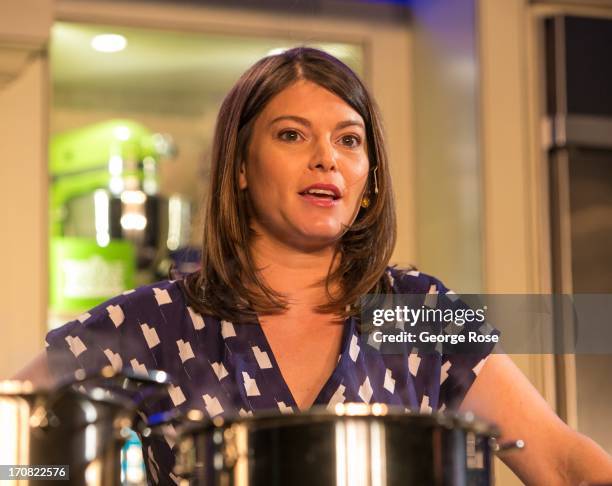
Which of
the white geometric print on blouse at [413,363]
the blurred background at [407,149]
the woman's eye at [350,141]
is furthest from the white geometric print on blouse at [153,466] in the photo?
the blurred background at [407,149]

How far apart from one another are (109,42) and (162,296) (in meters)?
1.15

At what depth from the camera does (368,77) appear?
7.87 ft

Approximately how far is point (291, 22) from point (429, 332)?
3.69 feet

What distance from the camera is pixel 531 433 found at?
1.29 metres

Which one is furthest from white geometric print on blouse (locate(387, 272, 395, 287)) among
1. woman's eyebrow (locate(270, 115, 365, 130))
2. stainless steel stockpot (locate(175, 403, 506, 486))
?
stainless steel stockpot (locate(175, 403, 506, 486))

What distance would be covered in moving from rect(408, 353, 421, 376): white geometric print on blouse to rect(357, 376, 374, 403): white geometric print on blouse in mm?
58

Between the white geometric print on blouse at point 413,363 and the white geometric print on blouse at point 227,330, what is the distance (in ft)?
0.69

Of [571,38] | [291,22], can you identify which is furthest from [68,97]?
[571,38]

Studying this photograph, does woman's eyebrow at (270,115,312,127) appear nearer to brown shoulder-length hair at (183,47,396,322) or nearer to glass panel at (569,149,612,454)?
brown shoulder-length hair at (183,47,396,322)

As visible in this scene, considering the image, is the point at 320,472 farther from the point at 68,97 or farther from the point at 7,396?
the point at 68,97

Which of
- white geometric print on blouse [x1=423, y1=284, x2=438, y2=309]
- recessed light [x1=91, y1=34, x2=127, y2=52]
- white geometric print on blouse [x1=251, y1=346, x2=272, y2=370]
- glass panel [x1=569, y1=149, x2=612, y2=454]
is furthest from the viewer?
recessed light [x1=91, y1=34, x2=127, y2=52]

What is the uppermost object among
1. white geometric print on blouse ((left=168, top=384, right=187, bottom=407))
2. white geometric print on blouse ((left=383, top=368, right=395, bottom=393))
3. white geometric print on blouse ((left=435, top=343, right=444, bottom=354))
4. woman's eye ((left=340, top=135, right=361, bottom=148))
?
woman's eye ((left=340, top=135, right=361, bottom=148))

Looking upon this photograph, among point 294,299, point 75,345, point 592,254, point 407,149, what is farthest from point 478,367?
point 407,149

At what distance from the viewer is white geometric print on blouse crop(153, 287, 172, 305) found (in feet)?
4.50
